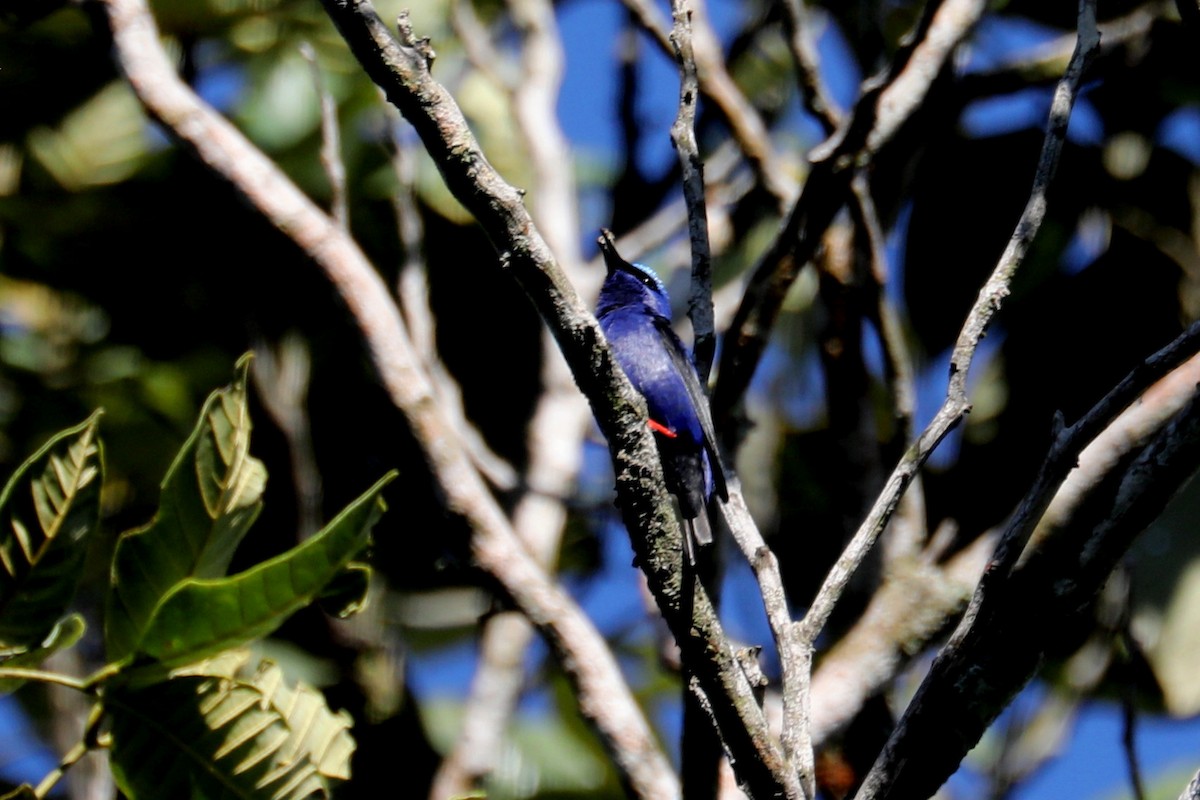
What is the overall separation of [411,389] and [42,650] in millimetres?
1764

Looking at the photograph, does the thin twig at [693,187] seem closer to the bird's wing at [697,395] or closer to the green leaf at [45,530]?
A: the bird's wing at [697,395]

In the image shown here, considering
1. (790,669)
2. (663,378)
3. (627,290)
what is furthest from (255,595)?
(627,290)

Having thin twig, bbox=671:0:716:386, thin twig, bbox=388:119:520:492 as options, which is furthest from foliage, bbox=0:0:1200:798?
thin twig, bbox=671:0:716:386

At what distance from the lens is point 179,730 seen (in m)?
2.11

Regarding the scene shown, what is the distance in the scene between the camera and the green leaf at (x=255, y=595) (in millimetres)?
1992

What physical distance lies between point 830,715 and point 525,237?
1.88 meters

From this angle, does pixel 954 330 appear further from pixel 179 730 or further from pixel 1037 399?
pixel 179 730

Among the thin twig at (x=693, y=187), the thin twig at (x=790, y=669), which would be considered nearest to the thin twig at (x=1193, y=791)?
the thin twig at (x=790, y=669)

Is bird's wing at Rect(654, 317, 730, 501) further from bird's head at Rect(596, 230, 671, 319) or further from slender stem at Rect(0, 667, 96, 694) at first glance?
slender stem at Rect(0, 667, 96, 694)

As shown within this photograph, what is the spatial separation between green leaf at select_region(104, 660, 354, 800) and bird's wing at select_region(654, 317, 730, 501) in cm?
121

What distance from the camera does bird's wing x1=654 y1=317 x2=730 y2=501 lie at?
318 centimetres

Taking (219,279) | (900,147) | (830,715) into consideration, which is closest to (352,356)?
(219,279)

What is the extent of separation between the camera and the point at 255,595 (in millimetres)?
2008

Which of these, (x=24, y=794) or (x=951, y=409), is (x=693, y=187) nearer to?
(x=951, y=409)
